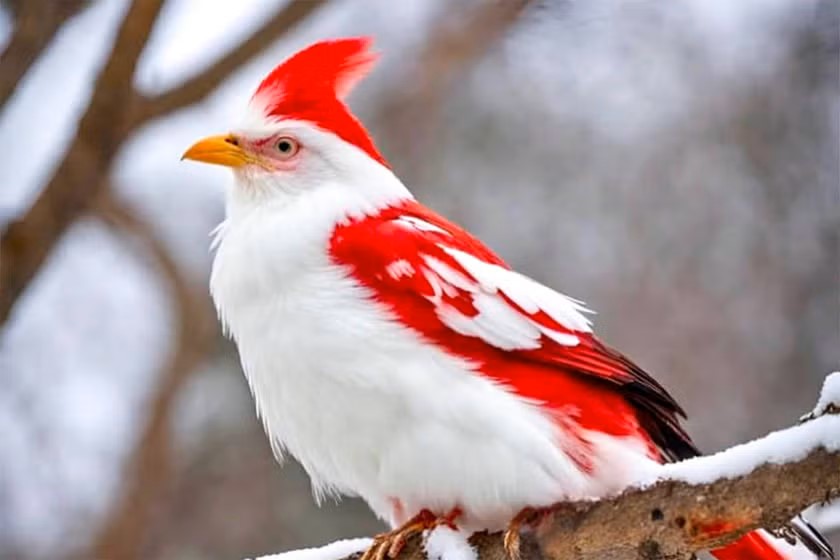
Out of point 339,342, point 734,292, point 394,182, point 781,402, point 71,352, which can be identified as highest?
point 71,352

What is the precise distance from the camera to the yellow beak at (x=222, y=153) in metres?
2.23

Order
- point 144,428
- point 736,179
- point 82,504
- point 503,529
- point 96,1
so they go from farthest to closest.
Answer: point 736,179, point 82,504, point 144,428, point 96,1, point 503,529

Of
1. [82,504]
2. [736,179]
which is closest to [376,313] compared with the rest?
[82,504]

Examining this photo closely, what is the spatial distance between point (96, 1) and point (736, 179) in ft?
10.0

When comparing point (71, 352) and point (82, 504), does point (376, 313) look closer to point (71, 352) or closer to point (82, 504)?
point (82, 504)

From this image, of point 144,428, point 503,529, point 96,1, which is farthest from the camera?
point 144,428

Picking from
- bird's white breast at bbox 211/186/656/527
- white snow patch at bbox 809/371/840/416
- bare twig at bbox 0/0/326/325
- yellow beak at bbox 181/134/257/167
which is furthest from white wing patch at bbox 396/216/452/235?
white snow patch at bbox 809/371/840/416

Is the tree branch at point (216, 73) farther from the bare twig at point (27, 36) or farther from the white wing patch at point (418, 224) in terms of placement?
the white wing patch at point (418, 224)

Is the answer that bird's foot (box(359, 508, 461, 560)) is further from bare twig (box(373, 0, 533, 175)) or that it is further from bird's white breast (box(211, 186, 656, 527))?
bare twig (box(373, 0, 533, 175))

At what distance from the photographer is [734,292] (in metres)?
4.87

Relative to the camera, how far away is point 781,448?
5.30 feet

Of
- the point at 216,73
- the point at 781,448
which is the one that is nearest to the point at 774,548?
the point at 781,448

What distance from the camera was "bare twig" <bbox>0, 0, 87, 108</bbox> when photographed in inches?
75.7

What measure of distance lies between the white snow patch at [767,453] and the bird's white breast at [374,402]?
0.25m
